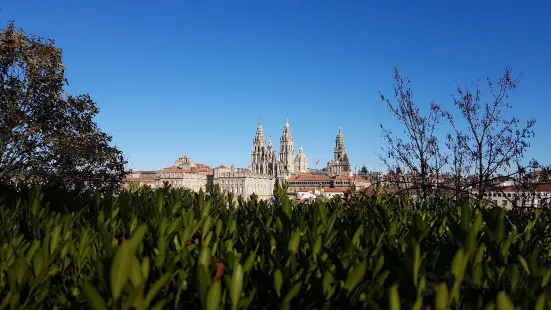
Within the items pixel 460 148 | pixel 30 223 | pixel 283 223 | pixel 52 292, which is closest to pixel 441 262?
pixel 283 223

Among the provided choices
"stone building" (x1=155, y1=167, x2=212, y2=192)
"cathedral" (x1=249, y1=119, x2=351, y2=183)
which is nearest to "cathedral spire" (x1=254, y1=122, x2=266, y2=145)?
"cathedral" (x1=249, y1=119, x2=351, y2=183)

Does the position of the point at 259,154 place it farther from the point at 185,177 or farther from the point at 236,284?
the point at 236,284

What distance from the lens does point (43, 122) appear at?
17.3 metres

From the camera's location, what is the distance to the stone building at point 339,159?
172 metres

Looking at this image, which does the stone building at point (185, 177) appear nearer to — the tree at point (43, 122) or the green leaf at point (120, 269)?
the tree at point (43, 122)

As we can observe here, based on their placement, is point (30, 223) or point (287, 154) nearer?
point (30, 223)

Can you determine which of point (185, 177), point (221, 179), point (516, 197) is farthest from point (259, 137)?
point (516, 197)

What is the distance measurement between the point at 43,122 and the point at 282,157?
162311mm

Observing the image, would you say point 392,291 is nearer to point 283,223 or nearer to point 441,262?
point 441,262

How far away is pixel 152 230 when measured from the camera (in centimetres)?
282

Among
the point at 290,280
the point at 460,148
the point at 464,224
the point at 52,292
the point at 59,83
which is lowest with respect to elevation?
the point at 52,292

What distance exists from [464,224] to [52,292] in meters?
2.40

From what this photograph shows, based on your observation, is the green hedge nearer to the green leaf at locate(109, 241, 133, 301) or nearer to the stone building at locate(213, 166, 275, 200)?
the green leaf at locate(109, 241, 133, 301)

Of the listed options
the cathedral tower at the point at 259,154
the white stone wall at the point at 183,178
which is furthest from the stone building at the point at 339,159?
the white stone wall at the point at 183,178
